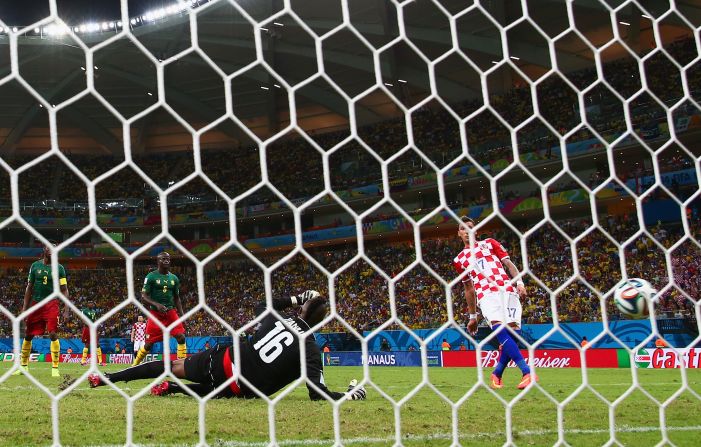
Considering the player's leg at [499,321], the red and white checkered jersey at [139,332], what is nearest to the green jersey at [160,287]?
the player's leg at [499,321]

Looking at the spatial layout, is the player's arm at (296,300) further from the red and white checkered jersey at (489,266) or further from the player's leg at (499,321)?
the player's leg at (499,321)

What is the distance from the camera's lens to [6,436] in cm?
303

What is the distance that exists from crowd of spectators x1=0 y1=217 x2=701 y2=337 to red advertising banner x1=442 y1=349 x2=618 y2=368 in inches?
43.3

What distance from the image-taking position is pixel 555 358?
41.8ft

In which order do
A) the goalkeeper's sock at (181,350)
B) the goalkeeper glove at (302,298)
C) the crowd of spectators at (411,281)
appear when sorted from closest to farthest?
1. the goalkeeper glove at (302,298)
2. the goalkeeper's sock at (181,350)
3. the crowd of spectators at (411,281)

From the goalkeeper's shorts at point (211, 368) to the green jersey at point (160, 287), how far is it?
339 cm

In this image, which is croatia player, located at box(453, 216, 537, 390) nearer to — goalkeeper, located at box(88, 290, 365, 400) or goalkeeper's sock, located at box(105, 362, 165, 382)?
goalkeeper, located at box(88, 290, 365, 400)

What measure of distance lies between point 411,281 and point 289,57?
10.4 m

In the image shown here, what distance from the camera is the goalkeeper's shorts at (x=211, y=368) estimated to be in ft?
14.6

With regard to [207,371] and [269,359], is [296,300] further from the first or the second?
[207,371]

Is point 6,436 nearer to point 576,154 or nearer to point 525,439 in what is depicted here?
point 525,439

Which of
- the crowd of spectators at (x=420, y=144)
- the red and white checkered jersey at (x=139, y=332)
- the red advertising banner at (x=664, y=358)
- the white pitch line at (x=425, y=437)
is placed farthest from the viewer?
the crowd of spectators at (x=420, y=144)

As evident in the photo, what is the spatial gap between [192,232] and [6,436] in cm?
2959

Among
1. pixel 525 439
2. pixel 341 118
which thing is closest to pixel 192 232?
pixel 341 118
